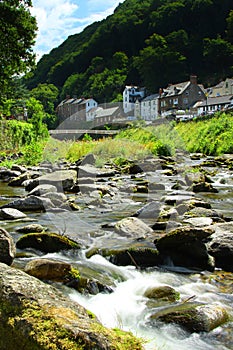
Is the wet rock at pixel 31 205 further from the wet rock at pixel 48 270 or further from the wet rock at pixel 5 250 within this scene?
the wet rock at pixel 48 270

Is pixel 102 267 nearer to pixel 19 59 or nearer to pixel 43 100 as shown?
pixel 19 59

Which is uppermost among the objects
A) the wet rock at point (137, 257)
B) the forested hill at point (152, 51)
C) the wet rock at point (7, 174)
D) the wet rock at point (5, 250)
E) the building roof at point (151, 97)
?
the forested hill at point (152, 51)

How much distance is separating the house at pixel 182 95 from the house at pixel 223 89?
9.59ft

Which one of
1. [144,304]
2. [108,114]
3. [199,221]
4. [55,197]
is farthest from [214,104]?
[144,304]

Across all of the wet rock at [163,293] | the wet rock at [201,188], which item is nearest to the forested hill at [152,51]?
the wet rock at [201,188]

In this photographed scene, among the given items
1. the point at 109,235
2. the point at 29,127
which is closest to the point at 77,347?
the point at 109,235

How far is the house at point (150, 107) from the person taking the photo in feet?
325

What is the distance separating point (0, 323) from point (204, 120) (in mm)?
41883

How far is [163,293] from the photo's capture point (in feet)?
18.2

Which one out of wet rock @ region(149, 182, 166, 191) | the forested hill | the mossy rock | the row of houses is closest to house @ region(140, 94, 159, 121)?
the row of houses

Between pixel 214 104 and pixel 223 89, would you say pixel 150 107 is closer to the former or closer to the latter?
pixel 223 89

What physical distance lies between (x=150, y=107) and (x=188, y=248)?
323 ft

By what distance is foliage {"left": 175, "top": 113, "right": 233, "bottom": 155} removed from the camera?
31622 millimetres

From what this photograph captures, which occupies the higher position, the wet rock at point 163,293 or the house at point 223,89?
the house at point 223,89
